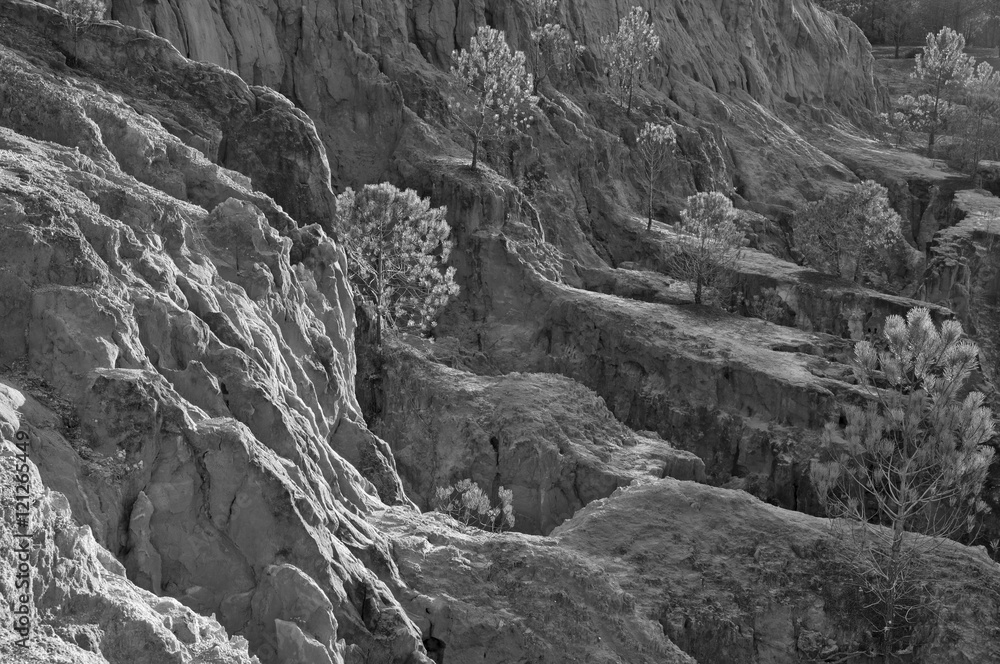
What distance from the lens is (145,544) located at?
1435 centimetres

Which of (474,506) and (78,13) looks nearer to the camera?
(474,506)

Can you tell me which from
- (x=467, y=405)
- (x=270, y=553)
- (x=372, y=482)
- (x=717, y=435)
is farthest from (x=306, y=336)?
(x=717, y=435)

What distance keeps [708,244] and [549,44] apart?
2154 cm

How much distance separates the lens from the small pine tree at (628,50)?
66250 mm

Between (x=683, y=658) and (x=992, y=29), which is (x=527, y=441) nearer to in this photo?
(x=683, y=658)

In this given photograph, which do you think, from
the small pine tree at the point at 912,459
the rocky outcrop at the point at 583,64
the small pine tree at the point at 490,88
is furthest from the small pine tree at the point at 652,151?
the small pine tree at the point at 912,459

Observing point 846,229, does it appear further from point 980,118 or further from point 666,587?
point 666,587

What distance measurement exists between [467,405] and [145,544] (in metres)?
22.2

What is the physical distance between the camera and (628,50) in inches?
2611

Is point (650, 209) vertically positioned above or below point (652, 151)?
below

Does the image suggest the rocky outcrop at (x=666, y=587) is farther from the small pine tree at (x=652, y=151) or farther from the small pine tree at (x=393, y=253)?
the small pine tree at (x=652, y=151)

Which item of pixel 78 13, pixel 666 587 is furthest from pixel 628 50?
pixel 666 587

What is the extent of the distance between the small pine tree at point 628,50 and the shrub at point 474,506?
3888 cm

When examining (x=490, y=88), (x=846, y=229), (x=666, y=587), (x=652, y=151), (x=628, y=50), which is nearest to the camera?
(x=666, y=587)
